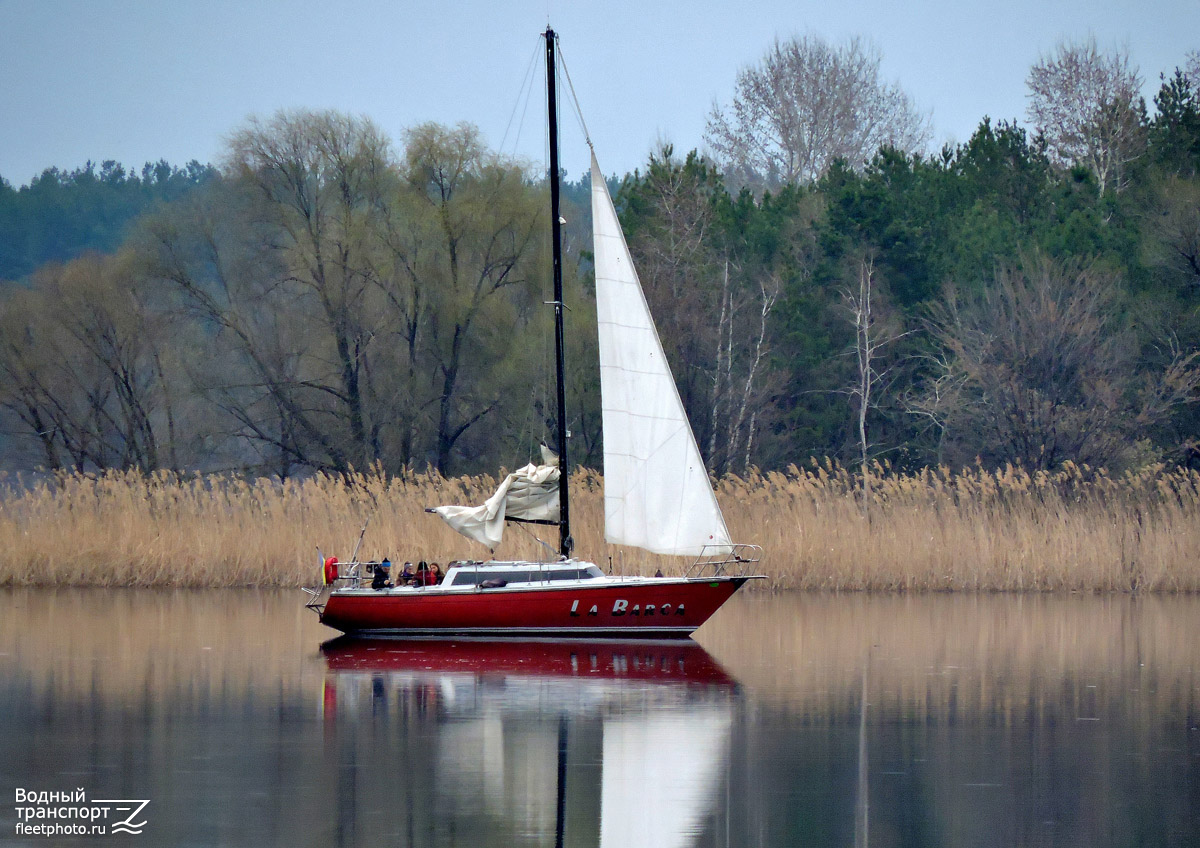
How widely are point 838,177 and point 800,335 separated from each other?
5287 millimetres

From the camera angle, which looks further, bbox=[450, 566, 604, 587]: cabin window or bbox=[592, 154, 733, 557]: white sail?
bbox=[450, 566, 604, 587]: cabin window

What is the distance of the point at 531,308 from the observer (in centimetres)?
4472

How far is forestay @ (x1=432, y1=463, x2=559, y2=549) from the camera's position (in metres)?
24.3

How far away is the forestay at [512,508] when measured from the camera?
79.7ft

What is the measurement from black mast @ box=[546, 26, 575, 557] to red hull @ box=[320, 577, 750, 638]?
1.14m

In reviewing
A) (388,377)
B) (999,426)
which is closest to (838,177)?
(999,426)

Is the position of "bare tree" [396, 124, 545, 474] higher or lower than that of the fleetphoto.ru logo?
higher

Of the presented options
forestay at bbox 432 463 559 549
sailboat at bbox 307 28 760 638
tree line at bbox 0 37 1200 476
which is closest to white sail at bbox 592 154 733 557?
sailboat at bbox 307 28 760 638

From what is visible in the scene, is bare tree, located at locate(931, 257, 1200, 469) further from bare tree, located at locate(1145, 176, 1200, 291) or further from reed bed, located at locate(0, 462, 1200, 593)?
reed bed, located at locate(0, 462, 1200, 593)

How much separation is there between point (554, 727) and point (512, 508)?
27.9 ft

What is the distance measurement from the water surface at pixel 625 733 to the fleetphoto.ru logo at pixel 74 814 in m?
0.16

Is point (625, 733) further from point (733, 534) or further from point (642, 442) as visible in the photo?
point (733, 534)

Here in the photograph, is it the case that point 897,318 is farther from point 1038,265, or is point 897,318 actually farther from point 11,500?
point 11,500

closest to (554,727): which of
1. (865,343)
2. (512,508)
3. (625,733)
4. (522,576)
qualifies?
(625,733)
